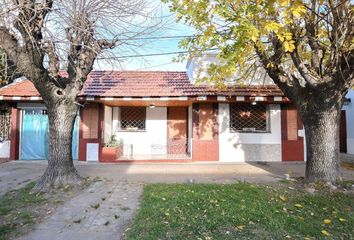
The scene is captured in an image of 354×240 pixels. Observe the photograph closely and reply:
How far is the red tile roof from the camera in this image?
10.8m

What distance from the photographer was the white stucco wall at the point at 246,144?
37.0 feet

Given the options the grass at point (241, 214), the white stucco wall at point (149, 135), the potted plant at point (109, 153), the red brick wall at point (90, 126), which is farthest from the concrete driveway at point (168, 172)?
the white stucco wall at point (149, 135)

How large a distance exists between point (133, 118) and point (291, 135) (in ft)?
24.7

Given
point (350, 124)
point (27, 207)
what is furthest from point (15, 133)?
point (350, 124)

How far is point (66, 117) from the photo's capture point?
6.66 meters

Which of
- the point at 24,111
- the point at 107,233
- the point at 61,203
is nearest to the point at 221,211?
the point at 107,233

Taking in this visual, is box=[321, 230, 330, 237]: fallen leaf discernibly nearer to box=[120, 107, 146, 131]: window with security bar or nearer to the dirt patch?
the dirt patch

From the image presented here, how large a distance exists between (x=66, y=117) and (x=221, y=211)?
14.6 ft

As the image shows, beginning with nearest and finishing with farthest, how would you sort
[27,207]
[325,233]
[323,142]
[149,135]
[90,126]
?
1. [325,233]
2. [27,207]
3. [323,142]
4. [90,126]
5. [149,135]

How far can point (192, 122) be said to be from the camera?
11375 millimetres

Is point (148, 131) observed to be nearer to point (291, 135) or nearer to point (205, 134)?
point (205, 134)

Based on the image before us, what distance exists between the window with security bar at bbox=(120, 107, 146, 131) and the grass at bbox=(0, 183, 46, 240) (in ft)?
22.2

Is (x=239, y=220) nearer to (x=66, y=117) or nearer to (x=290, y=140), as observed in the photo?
(x=66, y=117)

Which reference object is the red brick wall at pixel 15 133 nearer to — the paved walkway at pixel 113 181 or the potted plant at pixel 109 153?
the paved walkway at pixel 113 181
